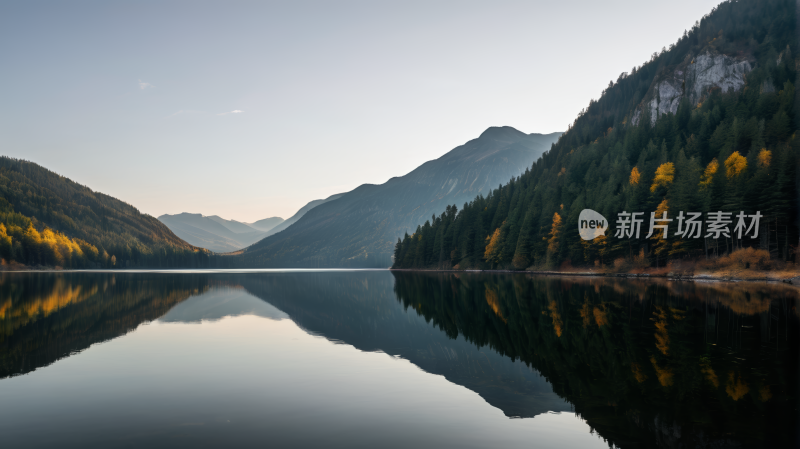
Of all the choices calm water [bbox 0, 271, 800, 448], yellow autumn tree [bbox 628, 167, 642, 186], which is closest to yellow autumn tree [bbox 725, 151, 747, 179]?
yellow autumn tree [bbox 628, 167, 642, 186]

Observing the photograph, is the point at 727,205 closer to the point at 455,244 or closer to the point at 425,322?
the point at 425,322

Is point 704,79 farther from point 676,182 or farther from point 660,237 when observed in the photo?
point 660,237

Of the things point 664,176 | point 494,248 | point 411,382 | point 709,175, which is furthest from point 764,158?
point 411,382

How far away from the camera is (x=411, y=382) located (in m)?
16.7

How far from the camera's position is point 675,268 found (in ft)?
285

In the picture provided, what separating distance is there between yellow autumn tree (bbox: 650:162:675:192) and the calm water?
75741mm

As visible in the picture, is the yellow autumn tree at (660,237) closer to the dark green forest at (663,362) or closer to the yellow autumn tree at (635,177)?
the yellow autumn tree at (635,177)

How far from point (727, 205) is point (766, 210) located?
5.45 m

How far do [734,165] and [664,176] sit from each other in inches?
492

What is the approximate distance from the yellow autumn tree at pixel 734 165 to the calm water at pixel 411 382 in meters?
69.2

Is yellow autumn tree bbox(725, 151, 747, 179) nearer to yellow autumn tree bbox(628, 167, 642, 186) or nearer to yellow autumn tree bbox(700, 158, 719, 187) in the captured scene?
yellow autumn tree bbox(700, 158, 719, 187)

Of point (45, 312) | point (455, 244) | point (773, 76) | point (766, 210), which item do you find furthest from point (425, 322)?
point (773, 76)

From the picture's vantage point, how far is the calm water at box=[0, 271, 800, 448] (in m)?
11.2

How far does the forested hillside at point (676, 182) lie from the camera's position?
80.4 m
